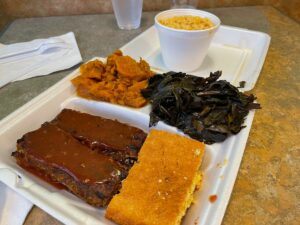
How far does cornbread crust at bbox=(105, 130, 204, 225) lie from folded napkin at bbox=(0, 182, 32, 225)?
235mm

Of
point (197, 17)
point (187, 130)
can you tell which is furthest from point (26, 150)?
point (197, 17)

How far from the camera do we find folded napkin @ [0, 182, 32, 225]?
0.74 meters

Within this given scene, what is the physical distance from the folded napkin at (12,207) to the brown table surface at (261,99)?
0.02 meters

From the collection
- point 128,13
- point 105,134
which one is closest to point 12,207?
point 105,134

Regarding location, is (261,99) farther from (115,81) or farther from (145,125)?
(115,81)

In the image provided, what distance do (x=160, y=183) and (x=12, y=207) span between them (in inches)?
16.4

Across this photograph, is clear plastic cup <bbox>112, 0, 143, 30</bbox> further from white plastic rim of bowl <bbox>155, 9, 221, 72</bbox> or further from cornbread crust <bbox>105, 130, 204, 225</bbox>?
cornbread crust <bbox>105, 130, 204, 225</bbox>

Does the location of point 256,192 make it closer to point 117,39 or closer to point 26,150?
point 26,150

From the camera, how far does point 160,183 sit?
0.75 metres

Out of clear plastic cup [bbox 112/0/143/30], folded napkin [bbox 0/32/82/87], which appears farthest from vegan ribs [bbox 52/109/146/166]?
clear plastic cup [bbox 112/0/143/30]

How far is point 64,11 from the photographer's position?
79.4 inches

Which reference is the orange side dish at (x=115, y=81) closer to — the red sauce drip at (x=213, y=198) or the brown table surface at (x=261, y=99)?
the brown table surface at (x=261, y=99)

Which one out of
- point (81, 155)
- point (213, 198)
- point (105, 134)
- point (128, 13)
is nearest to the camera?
point (213, 198)

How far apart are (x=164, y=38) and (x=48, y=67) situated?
599mm
